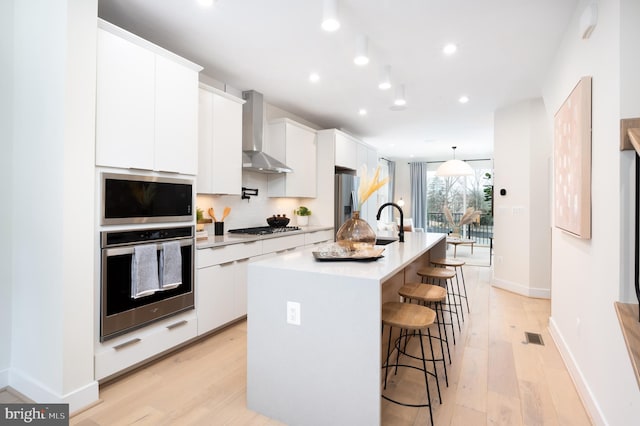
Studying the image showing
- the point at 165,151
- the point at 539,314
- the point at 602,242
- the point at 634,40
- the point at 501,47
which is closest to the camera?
the point at 634,40

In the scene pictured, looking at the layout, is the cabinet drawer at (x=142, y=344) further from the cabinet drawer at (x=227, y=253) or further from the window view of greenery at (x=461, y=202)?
the window view of greenery at (x=461, y=202)

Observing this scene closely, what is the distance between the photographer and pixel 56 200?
6.23 ft

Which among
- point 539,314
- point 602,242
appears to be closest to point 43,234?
point 602,242

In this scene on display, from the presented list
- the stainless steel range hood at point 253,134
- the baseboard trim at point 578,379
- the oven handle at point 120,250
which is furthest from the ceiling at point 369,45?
the baseboard trim at point 578,379

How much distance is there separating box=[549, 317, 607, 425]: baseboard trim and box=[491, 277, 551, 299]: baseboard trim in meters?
1.48

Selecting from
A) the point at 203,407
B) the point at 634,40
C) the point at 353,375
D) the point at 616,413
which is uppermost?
the point at 634,40

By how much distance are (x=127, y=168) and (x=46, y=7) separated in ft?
3.38

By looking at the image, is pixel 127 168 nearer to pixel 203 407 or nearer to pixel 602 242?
pixel 203 407

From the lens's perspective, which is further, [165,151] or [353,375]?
[165,151]

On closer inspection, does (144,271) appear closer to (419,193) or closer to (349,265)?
(349,265)

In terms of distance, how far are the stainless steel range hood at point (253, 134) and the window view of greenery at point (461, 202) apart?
6739mm

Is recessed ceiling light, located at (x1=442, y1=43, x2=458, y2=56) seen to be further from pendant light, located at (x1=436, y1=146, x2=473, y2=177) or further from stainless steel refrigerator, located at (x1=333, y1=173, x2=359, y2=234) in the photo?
pendant light, located at (x1=436, y1=146, x2=473, y2=177)

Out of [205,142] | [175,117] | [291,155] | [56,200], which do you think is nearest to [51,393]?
[56,200]

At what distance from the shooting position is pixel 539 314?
12.1 ft
